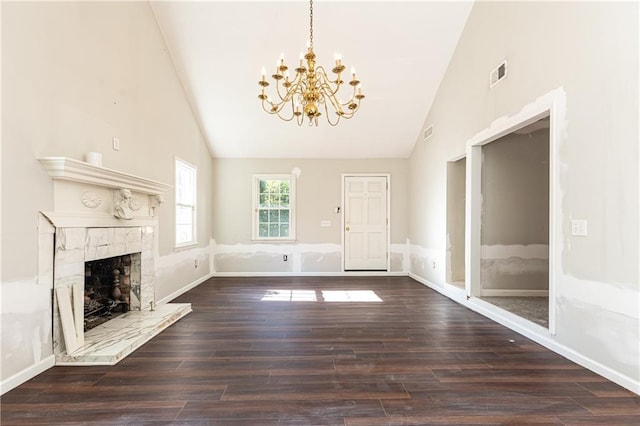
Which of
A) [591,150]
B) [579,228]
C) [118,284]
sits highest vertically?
[591,150]

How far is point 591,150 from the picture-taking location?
2430 millimetres

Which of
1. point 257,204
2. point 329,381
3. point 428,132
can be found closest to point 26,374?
point 329,381

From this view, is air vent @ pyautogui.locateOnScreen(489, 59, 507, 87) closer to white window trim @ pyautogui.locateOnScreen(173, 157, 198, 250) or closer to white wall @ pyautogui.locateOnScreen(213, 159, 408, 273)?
white wall @ pyautogui.locateOnScreen(213, 159, 408, 273)

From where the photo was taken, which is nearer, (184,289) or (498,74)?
(498,74)

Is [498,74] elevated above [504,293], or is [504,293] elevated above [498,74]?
[498,74]

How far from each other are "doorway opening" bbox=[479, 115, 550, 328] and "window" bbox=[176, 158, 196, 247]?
4.33 metres

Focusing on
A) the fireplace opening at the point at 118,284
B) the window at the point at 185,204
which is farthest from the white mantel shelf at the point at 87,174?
the window at the point at 185,204

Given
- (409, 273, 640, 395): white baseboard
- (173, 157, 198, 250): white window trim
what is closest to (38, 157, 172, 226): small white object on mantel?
(173, 157, 198, 250): white window trim

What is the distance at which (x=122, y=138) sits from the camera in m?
3.46

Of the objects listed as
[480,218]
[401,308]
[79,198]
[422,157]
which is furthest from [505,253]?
[79,198]

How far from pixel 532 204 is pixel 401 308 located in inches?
94.1

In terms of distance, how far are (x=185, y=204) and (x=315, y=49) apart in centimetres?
308

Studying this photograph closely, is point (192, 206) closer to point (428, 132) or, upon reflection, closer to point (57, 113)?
point (57, 113)

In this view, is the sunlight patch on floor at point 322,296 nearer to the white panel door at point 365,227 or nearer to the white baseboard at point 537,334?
the white baseboard at point 537,334
